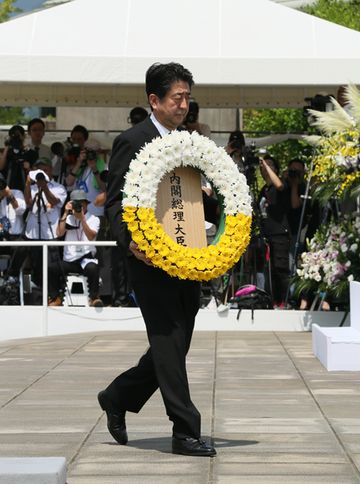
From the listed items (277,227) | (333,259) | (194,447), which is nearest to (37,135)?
(277,227)

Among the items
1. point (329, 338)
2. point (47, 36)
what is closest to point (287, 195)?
point (47, 36)

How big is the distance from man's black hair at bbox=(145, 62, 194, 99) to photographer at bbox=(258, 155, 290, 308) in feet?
30.1

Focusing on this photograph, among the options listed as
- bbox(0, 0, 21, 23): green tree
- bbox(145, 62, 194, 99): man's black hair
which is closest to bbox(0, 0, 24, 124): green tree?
bbox(0, 0, 21, 23): green tree

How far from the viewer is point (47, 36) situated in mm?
17656

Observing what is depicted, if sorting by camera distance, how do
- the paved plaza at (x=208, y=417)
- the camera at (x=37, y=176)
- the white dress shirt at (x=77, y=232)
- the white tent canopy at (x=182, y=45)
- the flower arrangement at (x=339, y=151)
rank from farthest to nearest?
the white tent canopy at (x=182, y=45) < the camera at (x=37, y=176) < the white dress shirt at (x=77, y=232) < the flower arrangement at (x=339, y=151) < the paved plaza at (x=208, y=417)

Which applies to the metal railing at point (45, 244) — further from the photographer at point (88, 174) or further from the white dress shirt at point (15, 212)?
the photographer at point (88, 174)

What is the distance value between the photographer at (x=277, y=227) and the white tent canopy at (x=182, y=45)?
4.25 feet

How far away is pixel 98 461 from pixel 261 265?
9.49 m

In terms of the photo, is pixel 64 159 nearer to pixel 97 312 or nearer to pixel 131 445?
pixel 97 312

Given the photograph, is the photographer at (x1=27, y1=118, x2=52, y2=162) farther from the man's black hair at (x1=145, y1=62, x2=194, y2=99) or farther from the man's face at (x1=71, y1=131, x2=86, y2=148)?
the man's black hair at (x1=145, y1=62, x2=194, y2=99)

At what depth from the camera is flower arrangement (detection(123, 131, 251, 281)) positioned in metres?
7.41

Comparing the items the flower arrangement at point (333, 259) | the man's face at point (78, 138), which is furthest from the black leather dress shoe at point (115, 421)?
the man's face at point (78, 138)

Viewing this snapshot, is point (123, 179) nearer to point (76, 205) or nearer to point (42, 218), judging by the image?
point (76, 205)

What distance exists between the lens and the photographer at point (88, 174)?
690 inches
